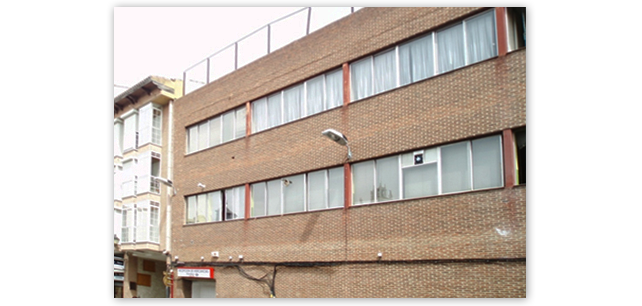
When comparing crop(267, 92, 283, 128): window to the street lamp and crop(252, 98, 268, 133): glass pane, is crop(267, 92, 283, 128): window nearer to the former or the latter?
crop(252, 98, 268, 133): glass pane

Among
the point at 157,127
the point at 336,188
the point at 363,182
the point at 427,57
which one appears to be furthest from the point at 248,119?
the point at 427,57

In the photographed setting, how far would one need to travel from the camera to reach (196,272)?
20469 mm

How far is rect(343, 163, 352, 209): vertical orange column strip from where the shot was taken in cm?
1530

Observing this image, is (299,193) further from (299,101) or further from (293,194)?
(299,101)

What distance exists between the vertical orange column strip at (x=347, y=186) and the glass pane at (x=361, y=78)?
1.92 metres

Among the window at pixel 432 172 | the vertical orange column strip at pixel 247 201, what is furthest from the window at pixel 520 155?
the vertical orange column strip at pixel 247 201

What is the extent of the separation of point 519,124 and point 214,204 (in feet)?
38.3

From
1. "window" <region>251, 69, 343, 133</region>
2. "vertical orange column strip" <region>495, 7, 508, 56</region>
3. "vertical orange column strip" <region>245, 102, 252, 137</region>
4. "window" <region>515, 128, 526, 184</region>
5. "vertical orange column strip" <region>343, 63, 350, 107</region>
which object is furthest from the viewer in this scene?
"vertical orange column strip" <region>245, 102, 252, 137</region>

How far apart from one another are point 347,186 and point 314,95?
10.6ft

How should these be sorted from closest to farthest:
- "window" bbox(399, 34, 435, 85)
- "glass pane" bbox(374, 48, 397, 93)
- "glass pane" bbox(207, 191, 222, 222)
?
"window" bbox(399, 34, 435, 85) < "glass pane" bbox(374, 48, 397, 93) < "glass pane" bbox(207, 191, 222, 222)

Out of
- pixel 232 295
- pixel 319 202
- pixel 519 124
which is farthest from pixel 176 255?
pixel 519 124

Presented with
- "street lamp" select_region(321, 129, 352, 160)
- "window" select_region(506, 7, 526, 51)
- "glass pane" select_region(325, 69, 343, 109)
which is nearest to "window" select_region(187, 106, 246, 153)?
"glass pane" select_region(325, 69, 343, 109)

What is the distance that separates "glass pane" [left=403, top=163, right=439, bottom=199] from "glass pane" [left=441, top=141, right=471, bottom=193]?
27cm

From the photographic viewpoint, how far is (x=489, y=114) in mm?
12523
